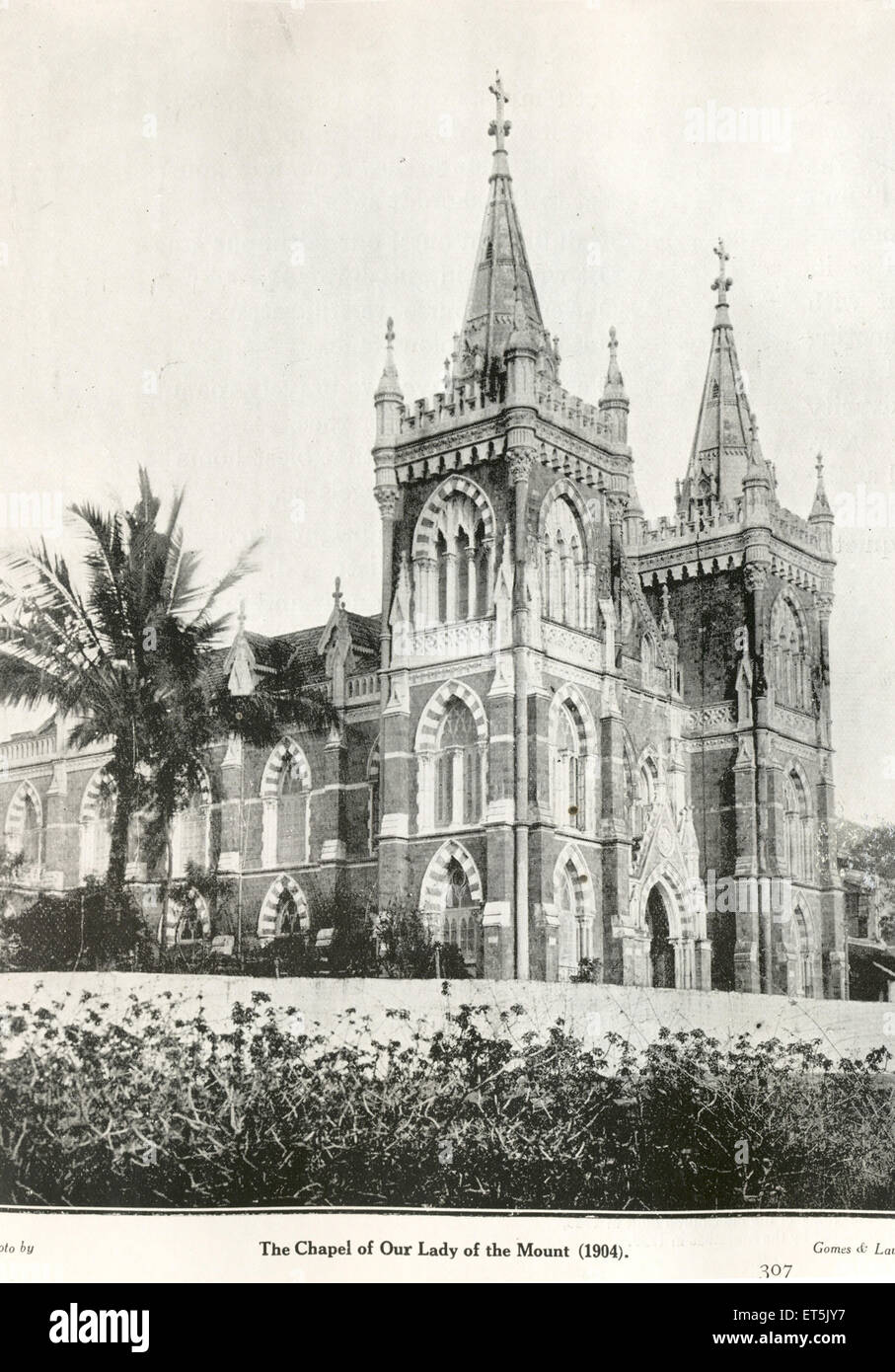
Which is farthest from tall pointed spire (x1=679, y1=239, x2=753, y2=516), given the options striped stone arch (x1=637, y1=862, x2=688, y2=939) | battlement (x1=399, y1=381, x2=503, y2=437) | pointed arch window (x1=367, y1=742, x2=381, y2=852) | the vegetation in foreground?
the vegetation in foreground

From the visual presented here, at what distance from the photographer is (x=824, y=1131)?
58.5 feet

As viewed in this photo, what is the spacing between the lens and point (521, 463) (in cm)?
2642

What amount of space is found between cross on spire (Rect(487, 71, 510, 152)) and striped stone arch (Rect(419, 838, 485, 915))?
11.4 m

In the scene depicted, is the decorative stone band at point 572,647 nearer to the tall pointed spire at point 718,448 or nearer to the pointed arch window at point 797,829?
the pointed arch window at point 797,829

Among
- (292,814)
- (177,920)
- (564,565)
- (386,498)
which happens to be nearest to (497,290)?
(386,498)

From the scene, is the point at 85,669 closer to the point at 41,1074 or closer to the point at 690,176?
the point at 41,1074

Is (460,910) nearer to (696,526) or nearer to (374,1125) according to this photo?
(374,1125)

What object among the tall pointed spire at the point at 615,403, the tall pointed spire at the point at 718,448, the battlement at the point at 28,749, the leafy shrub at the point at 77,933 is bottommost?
the leafy shrub at the point at 77,933

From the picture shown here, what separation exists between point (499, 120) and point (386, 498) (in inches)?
322

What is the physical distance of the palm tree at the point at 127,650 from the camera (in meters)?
19.2

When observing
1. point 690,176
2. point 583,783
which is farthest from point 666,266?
point 583,783

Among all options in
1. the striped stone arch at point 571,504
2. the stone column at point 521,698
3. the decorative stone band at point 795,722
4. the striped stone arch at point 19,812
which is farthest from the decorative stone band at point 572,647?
the striped stone arch at point 19,812

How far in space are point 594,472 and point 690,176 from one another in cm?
907

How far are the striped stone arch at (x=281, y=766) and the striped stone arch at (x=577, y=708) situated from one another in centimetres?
413
